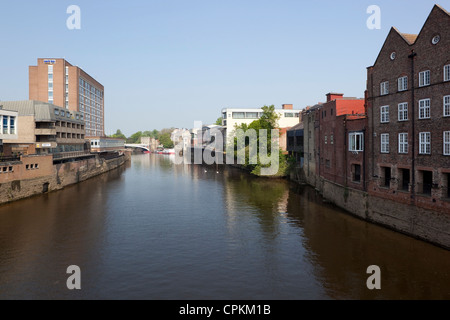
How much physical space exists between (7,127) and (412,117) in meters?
58.3

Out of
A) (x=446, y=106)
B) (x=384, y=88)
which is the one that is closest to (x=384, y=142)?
(x=384, y=88)

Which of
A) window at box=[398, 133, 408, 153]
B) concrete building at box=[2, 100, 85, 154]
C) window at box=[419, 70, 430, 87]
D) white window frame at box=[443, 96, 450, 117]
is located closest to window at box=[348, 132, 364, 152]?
window at box=[398, 133, 408, 153]

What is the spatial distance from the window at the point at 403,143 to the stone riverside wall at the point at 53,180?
52.3 m

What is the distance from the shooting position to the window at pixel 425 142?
29.6m

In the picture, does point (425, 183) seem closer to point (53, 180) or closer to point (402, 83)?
point (402, 83)

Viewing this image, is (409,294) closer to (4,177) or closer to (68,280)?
(68,280)

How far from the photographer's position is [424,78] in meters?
30.0

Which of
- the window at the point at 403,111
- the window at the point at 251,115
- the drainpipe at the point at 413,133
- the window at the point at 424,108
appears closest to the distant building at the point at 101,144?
the window at the point at 251,115

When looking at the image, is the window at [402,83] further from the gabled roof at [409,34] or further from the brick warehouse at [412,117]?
the gabled roof at [409,34]

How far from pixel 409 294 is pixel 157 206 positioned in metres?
36.7

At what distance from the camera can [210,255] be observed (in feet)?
93.2

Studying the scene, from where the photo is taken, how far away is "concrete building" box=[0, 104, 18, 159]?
5291 centimetres

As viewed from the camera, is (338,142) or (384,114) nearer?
(384,114)

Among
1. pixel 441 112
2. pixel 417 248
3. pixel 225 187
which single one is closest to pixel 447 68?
pixel 441 112
